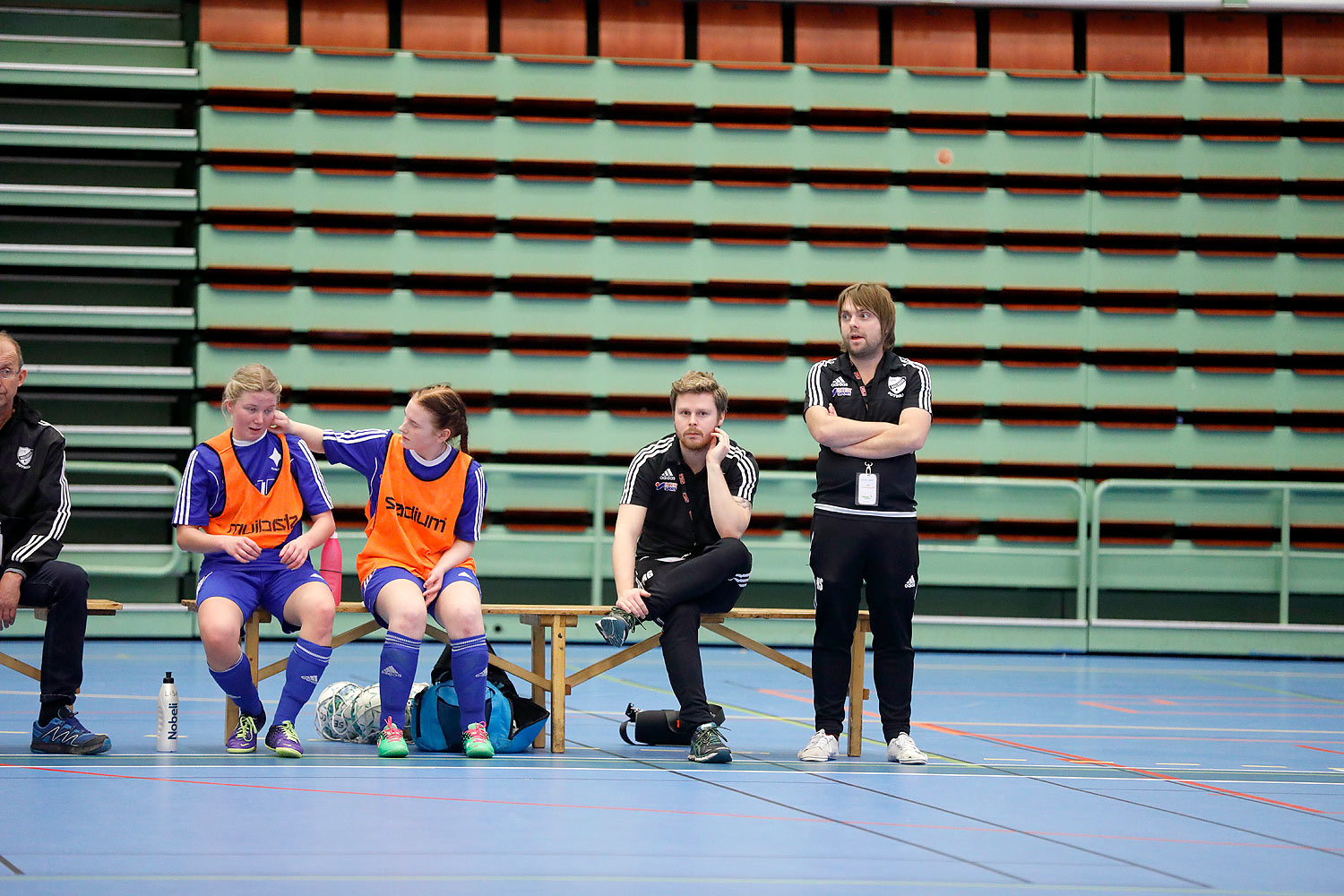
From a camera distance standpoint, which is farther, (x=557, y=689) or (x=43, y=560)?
(x=557, y=689)

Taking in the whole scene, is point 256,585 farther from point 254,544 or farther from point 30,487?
point 30,487

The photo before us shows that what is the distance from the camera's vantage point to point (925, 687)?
6.83m

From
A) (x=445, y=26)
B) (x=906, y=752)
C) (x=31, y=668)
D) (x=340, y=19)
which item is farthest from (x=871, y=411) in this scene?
(x=340, y=19)

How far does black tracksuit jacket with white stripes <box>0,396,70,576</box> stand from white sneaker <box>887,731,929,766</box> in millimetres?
2837

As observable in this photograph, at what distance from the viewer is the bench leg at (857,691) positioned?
4680mm

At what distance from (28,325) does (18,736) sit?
467 centimetres

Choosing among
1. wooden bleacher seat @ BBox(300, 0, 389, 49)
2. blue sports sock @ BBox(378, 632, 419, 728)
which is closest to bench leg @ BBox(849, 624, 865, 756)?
blue sports sock @ BBox(378, 632, 419, 728)

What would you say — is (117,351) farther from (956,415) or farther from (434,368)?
(956,415)

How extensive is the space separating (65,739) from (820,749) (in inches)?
94.4

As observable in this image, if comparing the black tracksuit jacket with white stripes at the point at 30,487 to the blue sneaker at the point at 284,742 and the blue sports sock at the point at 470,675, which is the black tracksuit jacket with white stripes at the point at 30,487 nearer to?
the blue sneaker at the point at 284,742

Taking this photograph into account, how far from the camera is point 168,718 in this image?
14.1 feet

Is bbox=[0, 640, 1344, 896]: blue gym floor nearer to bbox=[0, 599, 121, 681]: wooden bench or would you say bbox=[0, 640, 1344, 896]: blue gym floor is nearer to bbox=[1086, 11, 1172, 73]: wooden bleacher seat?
bbox=[0, 599, 121, 681]: wooden bench

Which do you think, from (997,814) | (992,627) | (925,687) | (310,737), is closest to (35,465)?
(310,737)

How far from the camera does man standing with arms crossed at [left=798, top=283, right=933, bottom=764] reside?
14.8 ft
